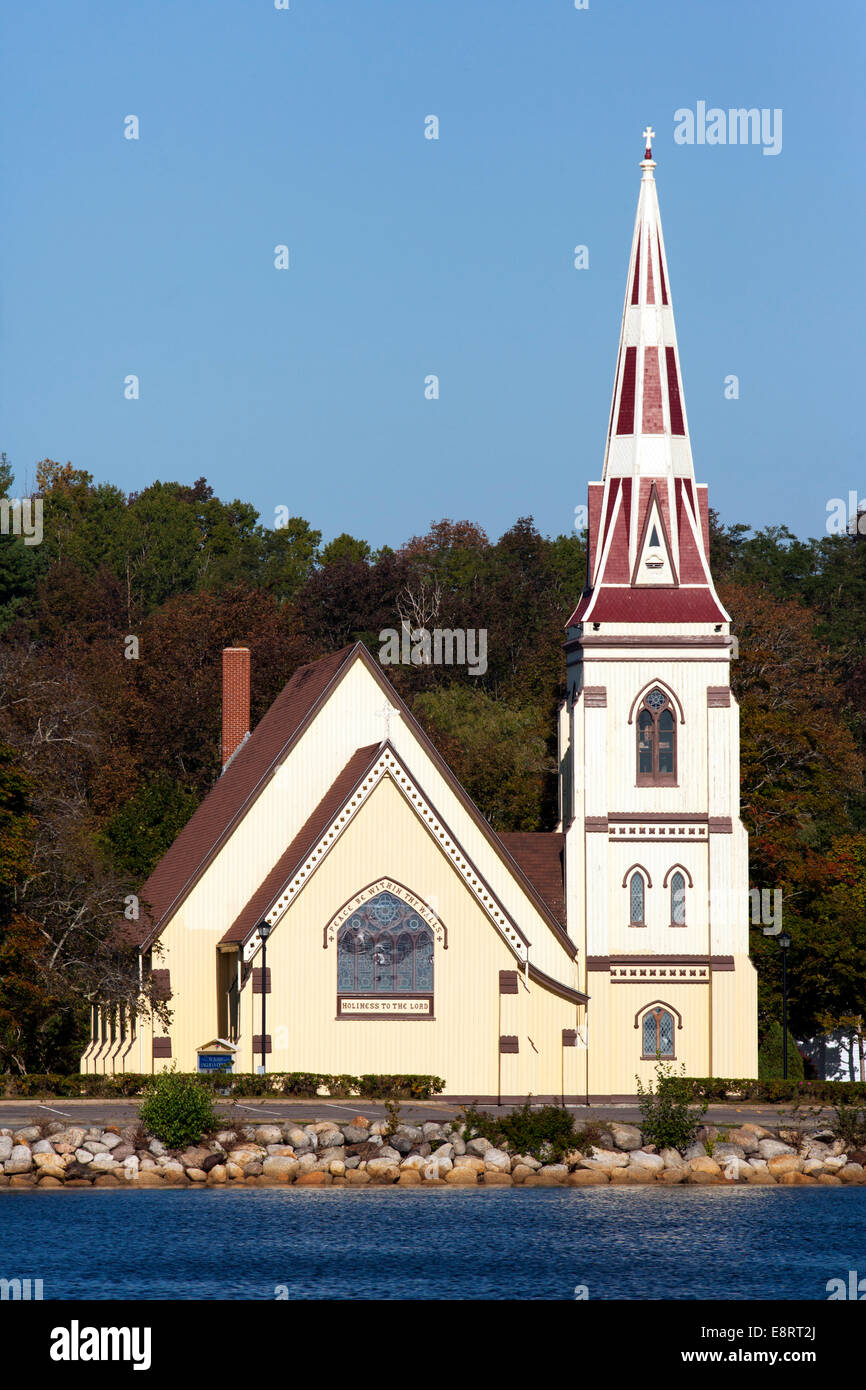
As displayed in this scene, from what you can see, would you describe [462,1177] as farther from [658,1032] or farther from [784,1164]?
[658,1032]

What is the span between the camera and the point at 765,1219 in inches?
1583

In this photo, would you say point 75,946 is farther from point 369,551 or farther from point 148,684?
point 369,551

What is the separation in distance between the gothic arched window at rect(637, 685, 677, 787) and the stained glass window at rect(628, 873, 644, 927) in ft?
7.87

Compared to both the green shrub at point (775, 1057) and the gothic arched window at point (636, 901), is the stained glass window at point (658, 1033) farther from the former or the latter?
the green shrub at point (775, 1057)

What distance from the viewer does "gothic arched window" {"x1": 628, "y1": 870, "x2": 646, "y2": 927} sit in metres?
59.0

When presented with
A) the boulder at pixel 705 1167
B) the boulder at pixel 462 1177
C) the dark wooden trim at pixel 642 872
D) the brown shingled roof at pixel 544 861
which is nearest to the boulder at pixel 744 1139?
the boulder at pixel 705 1167

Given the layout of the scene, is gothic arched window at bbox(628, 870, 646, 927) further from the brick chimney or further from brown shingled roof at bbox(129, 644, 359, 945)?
the brick chimney

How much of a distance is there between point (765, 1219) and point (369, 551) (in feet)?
313

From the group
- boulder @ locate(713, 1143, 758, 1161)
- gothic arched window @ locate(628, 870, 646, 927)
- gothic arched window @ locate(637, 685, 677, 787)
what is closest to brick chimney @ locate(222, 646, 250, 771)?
gothic arched window @ locate(637, 685, 677, 787)

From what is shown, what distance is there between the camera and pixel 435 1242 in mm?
37594

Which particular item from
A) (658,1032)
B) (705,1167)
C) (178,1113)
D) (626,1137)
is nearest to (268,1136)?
(178,1113)

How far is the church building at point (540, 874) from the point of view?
5506cm

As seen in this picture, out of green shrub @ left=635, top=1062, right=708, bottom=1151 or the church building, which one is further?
the church building
